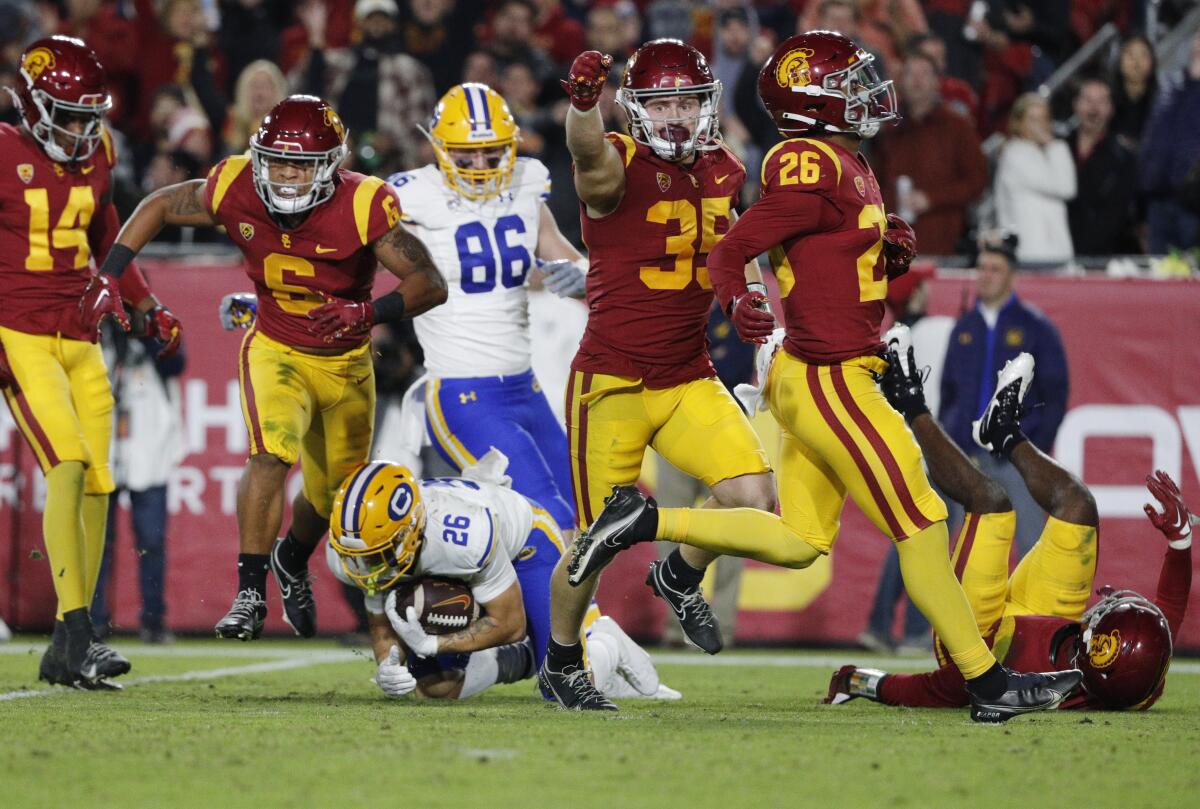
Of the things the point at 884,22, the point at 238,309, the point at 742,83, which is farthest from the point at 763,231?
the point at 884,22

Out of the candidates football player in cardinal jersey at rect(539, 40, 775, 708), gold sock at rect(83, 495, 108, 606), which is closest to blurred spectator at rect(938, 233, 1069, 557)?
football player in cardinal jersey at rect(539, 40, 775, 708)

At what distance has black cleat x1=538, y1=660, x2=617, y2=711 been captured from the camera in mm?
5828

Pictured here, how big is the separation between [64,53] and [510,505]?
2.45 metres

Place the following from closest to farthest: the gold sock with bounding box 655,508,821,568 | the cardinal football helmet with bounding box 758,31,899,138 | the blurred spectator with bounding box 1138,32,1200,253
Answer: the gold sock with bounding box 655,508,821,568, the cardinal football helmet with bounding box 758,31,899,138, the blurred spectator with bounding box 1138,32,1200,253

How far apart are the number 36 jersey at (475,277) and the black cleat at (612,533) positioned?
1.68 meters

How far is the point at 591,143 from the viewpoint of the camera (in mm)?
5586

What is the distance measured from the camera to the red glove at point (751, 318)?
513 centimetres

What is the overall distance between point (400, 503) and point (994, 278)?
393cm

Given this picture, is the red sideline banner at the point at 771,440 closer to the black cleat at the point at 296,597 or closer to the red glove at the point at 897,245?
the black cleat at the point at 296,597

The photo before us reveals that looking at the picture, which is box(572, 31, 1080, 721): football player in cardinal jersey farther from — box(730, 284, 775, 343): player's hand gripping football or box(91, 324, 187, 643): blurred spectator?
box(91, 324, 187, 643): blurred spectator

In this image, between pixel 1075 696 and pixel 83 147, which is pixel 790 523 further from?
pixel 83 147

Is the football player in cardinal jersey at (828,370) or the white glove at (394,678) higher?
the football player in cardinal jersey at (828,370)

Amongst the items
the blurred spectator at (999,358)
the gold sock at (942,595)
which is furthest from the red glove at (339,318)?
the blurred spectator at (999,358)

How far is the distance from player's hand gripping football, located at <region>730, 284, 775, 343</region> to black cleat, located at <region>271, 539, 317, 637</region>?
7.97ft
